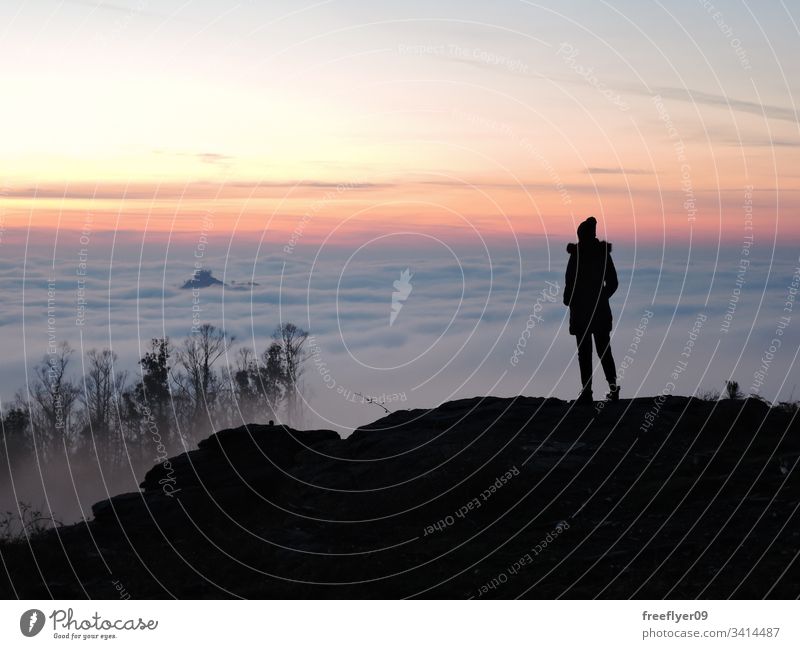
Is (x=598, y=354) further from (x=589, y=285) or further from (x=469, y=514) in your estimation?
(x=469, y=514)

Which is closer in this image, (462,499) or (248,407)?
(462,499)

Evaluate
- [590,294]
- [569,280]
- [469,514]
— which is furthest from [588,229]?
[469,514]

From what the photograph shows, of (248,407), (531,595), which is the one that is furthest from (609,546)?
(248,407)

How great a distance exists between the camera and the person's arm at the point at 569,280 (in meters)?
20.0

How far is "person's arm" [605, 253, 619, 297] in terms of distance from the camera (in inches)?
790

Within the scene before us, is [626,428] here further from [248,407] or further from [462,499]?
[248,407]

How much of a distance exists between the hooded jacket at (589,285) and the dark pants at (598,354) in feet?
0.48

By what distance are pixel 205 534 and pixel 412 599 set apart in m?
5.66

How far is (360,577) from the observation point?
48.8 ft

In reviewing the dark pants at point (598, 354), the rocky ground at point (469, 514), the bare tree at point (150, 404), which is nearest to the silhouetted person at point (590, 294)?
the dark pants at point (598, 354)

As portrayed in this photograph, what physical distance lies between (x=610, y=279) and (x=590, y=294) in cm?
49
